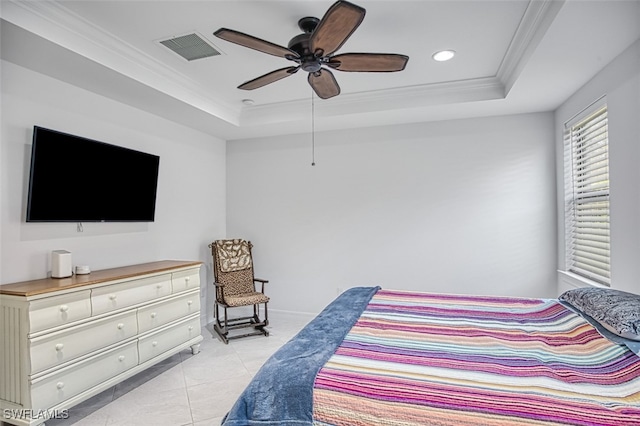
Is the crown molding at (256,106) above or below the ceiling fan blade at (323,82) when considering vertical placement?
above

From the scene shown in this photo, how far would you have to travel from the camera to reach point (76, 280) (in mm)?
2555

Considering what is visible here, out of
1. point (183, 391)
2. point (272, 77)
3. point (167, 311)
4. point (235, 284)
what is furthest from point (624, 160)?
point (235, 284)

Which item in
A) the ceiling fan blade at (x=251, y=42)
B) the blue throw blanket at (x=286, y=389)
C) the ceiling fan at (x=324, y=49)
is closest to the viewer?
the blue throw blanket at (x=286, y=389)

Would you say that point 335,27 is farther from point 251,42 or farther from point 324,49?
point 251,42

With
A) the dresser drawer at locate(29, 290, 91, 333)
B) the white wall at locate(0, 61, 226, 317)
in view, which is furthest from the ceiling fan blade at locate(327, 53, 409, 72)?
the dresser drawer at locate(29, 290, 91, 333)

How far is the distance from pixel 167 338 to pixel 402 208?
2.86 m

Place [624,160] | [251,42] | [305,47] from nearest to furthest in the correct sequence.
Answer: [251,42] → [305,47] → [624,160]

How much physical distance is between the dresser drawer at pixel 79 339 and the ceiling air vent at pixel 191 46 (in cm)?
208

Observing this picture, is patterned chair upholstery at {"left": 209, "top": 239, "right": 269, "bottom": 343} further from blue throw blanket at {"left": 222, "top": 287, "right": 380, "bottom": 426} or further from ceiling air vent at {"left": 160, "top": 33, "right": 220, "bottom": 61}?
blue throw blanket at {"left": 222, "top": 287, "right": 380, "bottom": 426}

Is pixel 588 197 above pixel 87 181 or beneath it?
beneath

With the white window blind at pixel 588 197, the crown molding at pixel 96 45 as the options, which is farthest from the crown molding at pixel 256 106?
the white window blind at pixel 588 197

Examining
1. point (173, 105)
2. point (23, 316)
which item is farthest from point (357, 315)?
point (173, 105)

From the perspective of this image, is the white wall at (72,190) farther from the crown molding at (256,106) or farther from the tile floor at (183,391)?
the tile floor at (183,391)

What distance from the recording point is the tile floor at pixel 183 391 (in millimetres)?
2438
